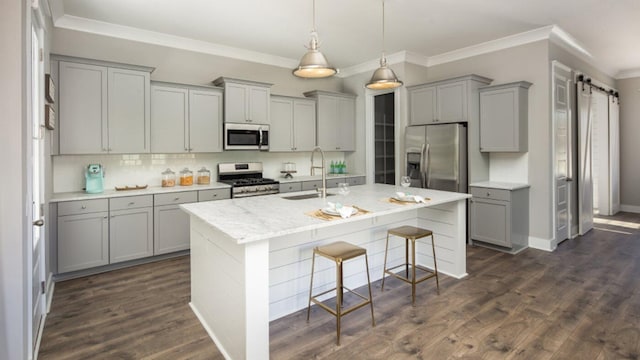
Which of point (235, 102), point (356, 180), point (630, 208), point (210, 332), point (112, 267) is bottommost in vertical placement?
point (210, 332)

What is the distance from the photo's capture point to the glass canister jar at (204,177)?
4.73 metres

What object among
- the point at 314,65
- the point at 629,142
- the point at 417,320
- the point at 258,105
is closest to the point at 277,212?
the point at 314,65

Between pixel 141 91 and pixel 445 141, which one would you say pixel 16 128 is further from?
pixel 445 141

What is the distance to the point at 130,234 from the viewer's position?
3873 mm

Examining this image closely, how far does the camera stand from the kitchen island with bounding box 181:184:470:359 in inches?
80.4

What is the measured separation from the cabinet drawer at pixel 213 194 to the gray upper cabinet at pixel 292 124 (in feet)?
3.62

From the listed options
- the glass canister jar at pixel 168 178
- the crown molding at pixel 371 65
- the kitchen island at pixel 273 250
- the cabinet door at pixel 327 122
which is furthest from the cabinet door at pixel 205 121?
the crown molding at pixel 371 65

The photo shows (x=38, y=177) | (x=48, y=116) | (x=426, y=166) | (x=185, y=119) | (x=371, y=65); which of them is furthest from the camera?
(x=371, y=65)

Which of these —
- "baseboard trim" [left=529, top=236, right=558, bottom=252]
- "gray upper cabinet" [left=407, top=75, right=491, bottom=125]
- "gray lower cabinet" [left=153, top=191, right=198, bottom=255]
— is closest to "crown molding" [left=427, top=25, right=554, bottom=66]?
"gray upper cabinet" [left=407, top=75, right=491, bottom=125]

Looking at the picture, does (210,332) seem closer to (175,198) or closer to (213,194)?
(175,198)

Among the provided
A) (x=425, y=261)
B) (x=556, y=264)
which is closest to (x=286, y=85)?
(x=425, y=261)

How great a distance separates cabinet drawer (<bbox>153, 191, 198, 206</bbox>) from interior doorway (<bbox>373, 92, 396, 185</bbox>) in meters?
3.22

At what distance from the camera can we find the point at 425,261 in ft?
12.6

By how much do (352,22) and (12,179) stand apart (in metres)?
3.60
